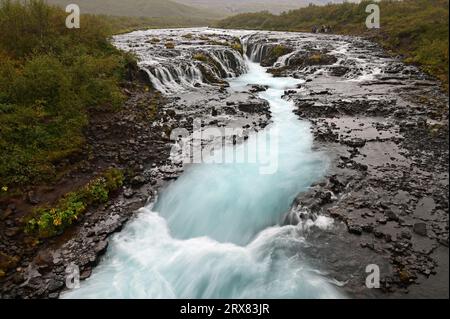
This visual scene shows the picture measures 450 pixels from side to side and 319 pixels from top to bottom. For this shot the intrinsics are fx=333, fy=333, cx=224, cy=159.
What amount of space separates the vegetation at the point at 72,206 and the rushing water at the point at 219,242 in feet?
5.50

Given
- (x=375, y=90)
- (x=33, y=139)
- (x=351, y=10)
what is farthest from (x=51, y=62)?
(x=351, y=10)

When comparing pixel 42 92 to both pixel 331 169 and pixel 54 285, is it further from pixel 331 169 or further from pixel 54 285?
pixel 331 169

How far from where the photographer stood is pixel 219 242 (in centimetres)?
1058

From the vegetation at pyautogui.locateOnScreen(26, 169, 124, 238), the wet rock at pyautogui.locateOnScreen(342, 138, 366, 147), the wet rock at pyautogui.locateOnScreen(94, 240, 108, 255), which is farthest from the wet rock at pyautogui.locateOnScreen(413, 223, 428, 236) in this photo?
Answer: the vegetation at pyautogui.locateOnScreen(26, 169, 124, 238)

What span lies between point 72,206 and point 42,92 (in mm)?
6328

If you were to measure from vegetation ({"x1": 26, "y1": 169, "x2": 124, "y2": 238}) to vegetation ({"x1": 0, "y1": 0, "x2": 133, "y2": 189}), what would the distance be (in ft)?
5.18

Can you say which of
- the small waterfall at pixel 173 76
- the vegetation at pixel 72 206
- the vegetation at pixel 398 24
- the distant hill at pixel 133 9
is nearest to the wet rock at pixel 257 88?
the small waterfall at pixel 173 76

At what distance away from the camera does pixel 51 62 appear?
14695 millimetres

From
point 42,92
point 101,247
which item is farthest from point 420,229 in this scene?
point 42,92

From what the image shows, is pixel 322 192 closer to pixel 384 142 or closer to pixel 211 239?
pixel 211 239

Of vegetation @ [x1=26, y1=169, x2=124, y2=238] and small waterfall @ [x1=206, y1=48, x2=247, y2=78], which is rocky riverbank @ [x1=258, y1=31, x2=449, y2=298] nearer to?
vegetation @ [x1=26, y1=169, x2=124, y2=238]

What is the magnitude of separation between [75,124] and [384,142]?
13.8 m

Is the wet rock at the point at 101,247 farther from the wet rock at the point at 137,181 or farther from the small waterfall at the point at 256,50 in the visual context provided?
the small waterfall at the point at 256,50
